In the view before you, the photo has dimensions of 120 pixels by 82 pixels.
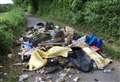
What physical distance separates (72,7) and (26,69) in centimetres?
1041

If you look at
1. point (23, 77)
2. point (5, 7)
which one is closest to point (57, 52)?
point (23, 77)

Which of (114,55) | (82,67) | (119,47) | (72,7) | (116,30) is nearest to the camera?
(82,67)

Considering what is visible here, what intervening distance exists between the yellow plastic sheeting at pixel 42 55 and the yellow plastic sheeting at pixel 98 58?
77cm

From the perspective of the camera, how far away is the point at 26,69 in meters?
8.90

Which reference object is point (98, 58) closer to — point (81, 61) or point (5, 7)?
point (81, 61)

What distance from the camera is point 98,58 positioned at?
9.23 metres

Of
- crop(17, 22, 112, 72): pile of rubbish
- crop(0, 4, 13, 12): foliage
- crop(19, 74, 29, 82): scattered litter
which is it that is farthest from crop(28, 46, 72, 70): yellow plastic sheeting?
crop(0, 4, 13, 12): foliage

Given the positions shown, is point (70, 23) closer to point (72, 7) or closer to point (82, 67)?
point (72, 7)

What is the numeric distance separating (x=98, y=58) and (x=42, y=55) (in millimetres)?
1932

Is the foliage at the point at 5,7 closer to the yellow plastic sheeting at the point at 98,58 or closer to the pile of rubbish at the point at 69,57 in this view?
the pile of rubbish at the point at 69,57

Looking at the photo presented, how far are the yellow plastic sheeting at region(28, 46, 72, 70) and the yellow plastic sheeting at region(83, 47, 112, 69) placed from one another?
77 centimetres

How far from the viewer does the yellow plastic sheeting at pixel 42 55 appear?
350 inches

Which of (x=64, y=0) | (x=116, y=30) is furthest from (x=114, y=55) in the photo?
(x=64, y=0)

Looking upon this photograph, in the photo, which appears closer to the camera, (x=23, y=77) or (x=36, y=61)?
(x=23, y=77)
